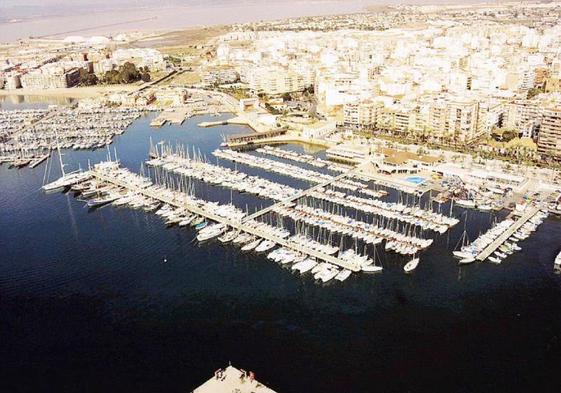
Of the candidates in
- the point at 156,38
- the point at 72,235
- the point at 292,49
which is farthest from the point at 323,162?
the point at 156,38

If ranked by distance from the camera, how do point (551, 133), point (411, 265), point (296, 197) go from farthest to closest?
1. point (551, 133)
2. point (296, 197)
3. point (411, 265)

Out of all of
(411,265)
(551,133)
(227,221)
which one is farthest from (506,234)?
(227,221)

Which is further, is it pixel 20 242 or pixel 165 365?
pixel 20 242

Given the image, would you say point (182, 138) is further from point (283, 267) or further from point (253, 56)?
point (253, 56)

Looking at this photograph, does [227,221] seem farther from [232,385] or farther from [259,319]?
[232,385]

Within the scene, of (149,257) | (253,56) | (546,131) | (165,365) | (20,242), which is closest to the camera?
(165,365)

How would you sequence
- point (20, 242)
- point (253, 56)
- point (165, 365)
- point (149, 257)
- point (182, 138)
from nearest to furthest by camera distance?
point (165, 365) → point (149, 257) → point (20, 242) → point (182, 138) → point (253, 56)

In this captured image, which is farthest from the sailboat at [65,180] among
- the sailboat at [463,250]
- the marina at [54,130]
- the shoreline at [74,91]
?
the shoreline at [74,91]
